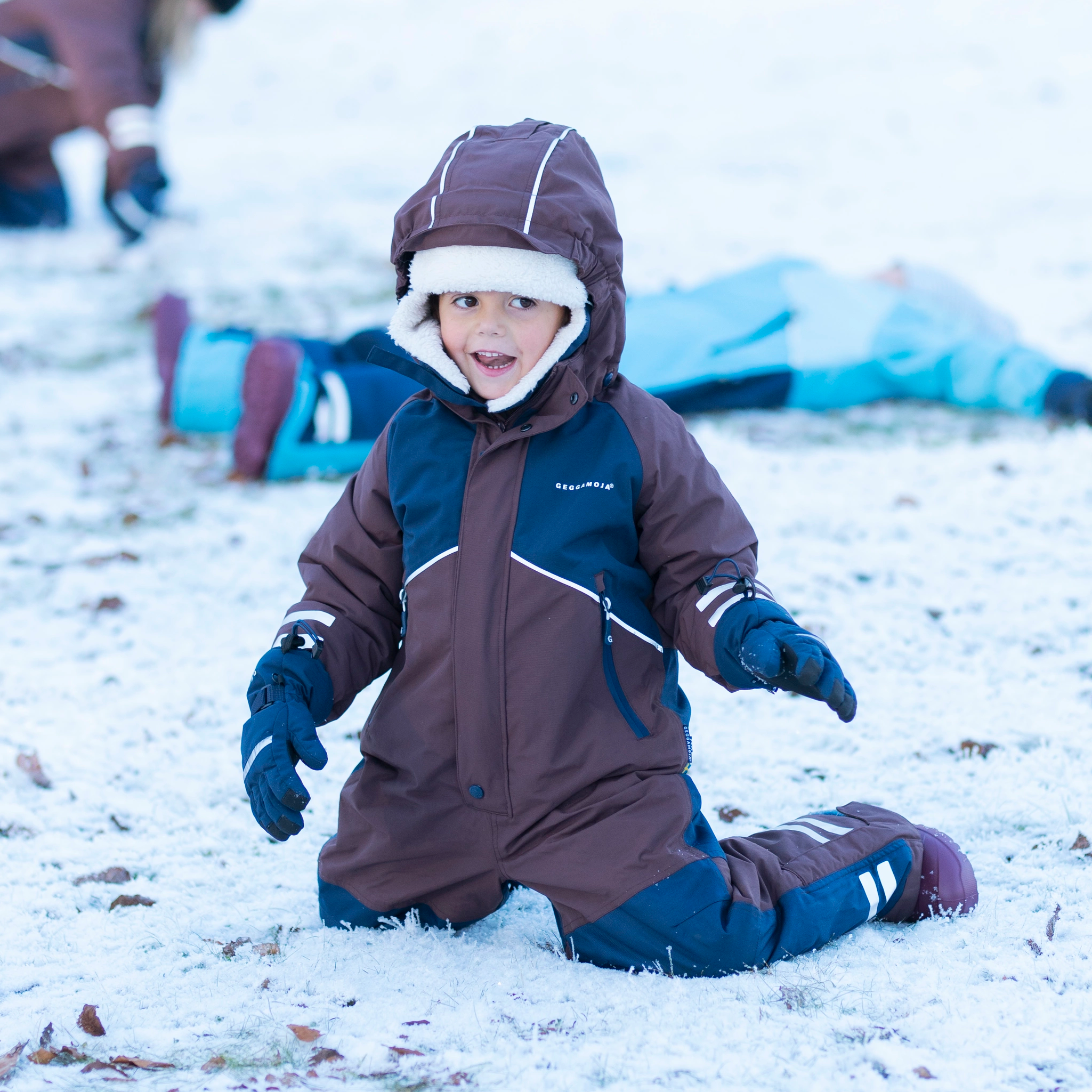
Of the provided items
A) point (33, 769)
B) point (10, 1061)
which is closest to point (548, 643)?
point (10, 1061)

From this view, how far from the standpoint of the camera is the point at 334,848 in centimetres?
210

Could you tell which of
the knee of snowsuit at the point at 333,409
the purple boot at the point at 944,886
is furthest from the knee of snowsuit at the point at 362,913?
the knee of snowsuit at the point at 333,409

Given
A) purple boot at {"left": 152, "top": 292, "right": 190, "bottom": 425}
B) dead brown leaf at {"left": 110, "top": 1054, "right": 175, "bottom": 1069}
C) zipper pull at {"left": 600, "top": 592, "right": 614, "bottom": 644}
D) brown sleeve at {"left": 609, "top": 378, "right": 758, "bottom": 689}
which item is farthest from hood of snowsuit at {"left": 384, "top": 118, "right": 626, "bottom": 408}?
purple boot at {"left": 152, "top": 292, "right": 190, "bottom": 425}

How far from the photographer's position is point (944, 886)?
6.70ft

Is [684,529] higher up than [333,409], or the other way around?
[333,409]

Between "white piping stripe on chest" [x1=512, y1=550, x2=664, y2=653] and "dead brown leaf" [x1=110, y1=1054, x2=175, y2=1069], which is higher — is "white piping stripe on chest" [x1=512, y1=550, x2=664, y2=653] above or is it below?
above

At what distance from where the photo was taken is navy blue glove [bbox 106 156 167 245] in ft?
23.4

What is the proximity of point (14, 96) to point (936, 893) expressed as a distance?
7.92 meters

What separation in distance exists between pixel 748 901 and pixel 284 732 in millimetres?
780

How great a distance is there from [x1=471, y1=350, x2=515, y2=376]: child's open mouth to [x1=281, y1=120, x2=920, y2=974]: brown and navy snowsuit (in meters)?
0.06

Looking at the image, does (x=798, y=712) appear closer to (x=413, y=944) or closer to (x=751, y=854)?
(x=751, y=854)

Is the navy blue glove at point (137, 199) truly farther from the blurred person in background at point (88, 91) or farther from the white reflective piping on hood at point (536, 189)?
the white reflective piping on hood at point (536, 189)

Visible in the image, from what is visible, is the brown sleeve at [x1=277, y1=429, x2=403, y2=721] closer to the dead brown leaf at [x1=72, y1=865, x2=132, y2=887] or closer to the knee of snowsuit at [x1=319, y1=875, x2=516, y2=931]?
the knee of snowsuit at [x1=319, y1=875, x2=516, y2=931]

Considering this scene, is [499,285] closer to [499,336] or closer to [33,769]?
[499,336]
